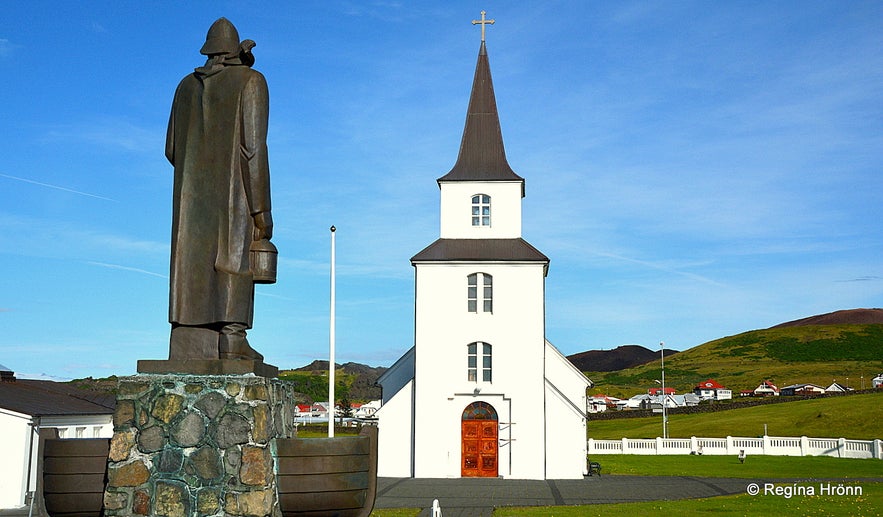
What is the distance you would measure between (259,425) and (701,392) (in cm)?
11184

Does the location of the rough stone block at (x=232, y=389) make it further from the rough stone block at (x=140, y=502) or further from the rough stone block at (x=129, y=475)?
the rough stone block at (x=140, y=502)

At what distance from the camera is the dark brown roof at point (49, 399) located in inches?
1069

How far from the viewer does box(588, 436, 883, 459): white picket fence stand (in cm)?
4775

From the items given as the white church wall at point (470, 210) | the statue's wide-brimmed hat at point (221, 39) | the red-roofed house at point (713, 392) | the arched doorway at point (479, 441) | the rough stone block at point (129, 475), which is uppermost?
the white church wall at point (470, 210)

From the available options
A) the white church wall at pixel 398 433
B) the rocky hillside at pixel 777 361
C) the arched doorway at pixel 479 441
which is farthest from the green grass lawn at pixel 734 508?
the rocky hillside at pixel 777 361

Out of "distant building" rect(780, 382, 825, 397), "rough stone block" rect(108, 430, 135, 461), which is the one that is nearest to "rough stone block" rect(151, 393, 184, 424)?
"rough stone block" rect(108, 430, 135, 461)

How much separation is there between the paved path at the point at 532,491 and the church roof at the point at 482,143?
13.1 m

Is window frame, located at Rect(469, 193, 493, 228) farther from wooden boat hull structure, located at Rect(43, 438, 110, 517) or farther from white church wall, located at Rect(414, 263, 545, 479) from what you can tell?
wooden boat hull structure, located at Rect(43, 438, 110, 517)

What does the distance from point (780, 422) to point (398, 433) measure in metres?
37.8

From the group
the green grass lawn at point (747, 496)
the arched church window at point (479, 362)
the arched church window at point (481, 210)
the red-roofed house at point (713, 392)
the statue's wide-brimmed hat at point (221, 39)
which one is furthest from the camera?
the red-roofed house at point (713, 392)

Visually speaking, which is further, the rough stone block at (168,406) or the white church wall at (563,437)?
the white church wall at (563,437)

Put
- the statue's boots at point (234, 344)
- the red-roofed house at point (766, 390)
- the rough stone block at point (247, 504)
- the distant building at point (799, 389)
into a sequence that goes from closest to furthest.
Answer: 1. the rough stone block at point (247, 504)
2. the statue's boots at point (234, 344)
3. the distant building at point (799, 389)
4. the red-roofed house at point (766, 390)

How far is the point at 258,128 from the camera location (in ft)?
25.3

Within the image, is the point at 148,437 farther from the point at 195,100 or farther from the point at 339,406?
the point at 339,406
